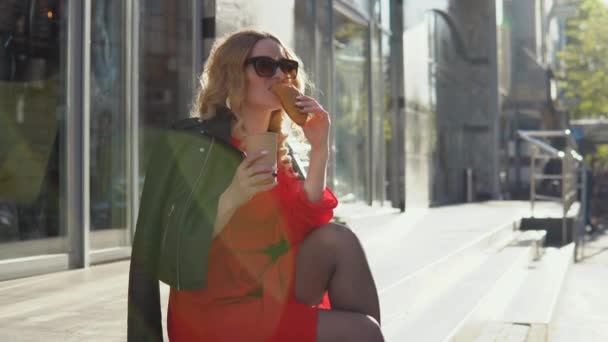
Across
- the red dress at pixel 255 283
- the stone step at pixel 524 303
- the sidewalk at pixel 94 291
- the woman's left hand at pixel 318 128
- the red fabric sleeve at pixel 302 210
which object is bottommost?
the stone step at pixel 524 303

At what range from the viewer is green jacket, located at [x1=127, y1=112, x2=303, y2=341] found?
2102mm

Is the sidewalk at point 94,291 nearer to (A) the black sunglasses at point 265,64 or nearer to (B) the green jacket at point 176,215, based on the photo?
(B) the green jacket at point 176,215

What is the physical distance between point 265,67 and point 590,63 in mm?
30363

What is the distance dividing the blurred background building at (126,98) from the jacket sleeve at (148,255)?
340cm

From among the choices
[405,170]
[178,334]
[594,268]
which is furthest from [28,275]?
[405,170]

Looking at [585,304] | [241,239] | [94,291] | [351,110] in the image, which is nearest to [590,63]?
[351,110]

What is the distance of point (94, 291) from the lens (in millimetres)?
4723

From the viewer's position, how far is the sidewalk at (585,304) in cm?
516

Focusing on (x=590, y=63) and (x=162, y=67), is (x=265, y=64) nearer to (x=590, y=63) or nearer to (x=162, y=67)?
(x=162, y=67)

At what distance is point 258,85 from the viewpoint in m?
2.49

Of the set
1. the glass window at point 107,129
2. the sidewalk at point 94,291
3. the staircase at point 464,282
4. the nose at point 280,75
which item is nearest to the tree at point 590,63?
the staircase at point 464,282

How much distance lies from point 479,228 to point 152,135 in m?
4.82

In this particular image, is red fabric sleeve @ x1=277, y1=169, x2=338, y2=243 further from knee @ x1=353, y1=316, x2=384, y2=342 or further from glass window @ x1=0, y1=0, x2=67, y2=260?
glass window @ x1=0, y1=0, x2=67, y2=260

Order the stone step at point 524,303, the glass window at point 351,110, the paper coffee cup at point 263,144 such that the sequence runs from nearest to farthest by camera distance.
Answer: the paper coffee cup at point 263,144
the stone step at point 524,303
the glass window at point 351,110
